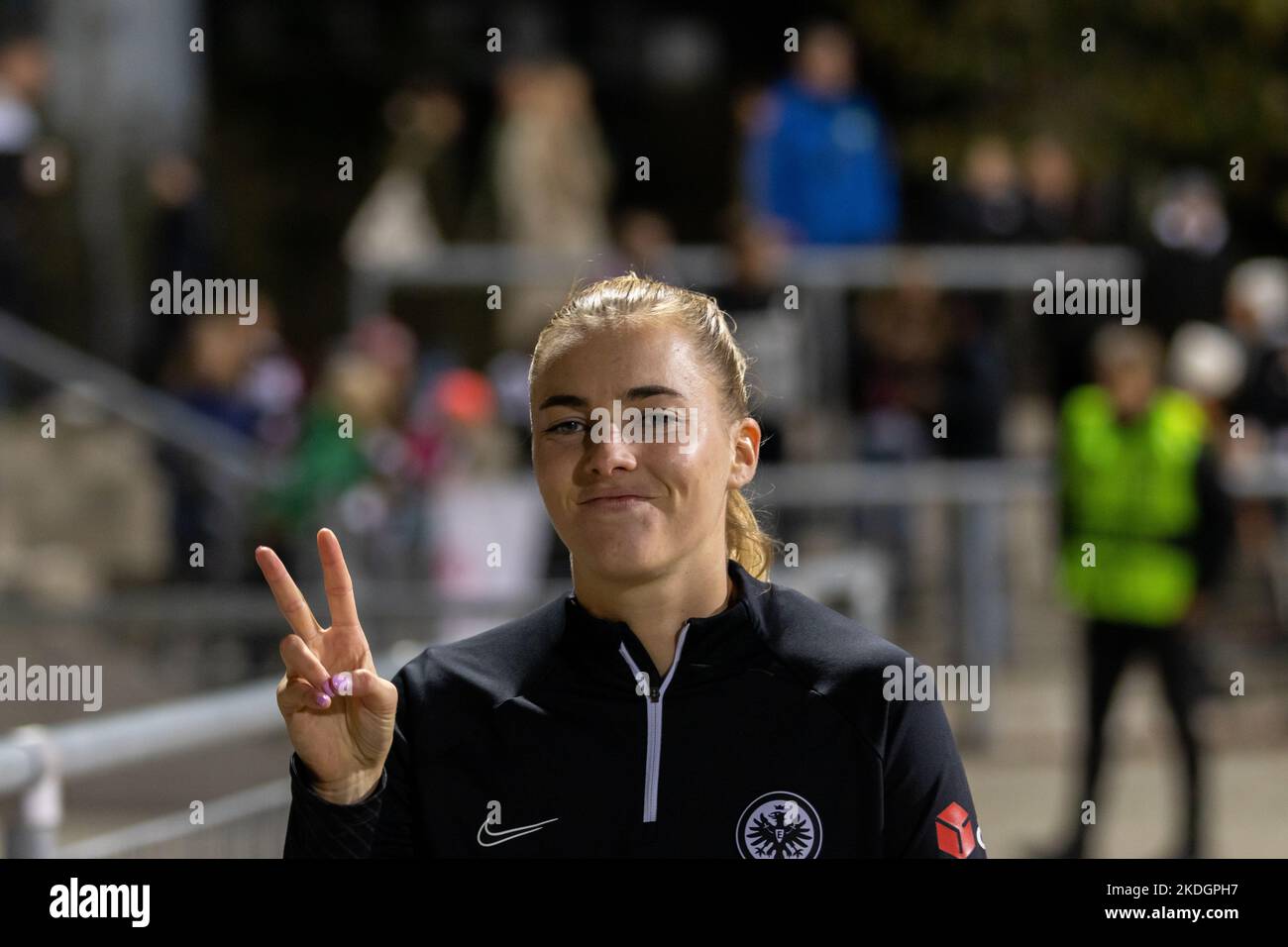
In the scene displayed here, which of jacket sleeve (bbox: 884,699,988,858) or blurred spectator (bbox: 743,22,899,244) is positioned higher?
blurred spectator (bbox: 743,22,899,244)

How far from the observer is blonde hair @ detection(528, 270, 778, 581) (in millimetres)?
2375

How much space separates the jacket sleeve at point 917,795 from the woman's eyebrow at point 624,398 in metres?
0.42

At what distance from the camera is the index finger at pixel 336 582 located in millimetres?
2227

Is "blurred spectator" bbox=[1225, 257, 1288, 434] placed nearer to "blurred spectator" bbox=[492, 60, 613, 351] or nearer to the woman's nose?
"blurred spectator" bbox=[492, 60, 613, 351]

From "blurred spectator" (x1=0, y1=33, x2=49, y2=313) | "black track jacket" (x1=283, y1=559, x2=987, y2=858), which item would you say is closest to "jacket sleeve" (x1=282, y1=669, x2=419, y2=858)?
"black track jacket" (x1=283, y1=559, x2=987, y2=858)

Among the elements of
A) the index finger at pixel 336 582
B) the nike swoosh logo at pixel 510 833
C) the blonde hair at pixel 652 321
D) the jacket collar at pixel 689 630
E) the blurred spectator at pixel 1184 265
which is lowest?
the nike swoosh logo at pixel 510 833

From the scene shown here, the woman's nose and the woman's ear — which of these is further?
the woman's ear

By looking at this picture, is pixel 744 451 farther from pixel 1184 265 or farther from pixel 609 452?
pixel 1184 265

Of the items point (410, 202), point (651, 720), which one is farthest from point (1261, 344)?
point (651, 720)

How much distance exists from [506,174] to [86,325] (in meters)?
2.65

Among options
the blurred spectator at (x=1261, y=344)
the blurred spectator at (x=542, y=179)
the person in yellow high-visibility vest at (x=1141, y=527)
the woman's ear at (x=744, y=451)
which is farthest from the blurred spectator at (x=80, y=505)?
the woman's ear at (x=744, y=451)

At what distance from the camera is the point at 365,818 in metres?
2.26

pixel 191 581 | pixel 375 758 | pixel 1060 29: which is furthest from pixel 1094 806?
pixel 1060 29

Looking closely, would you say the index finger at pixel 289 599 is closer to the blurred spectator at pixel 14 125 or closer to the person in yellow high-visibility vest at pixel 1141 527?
the person in yellow high-visibility vest at pixel 1141 527
